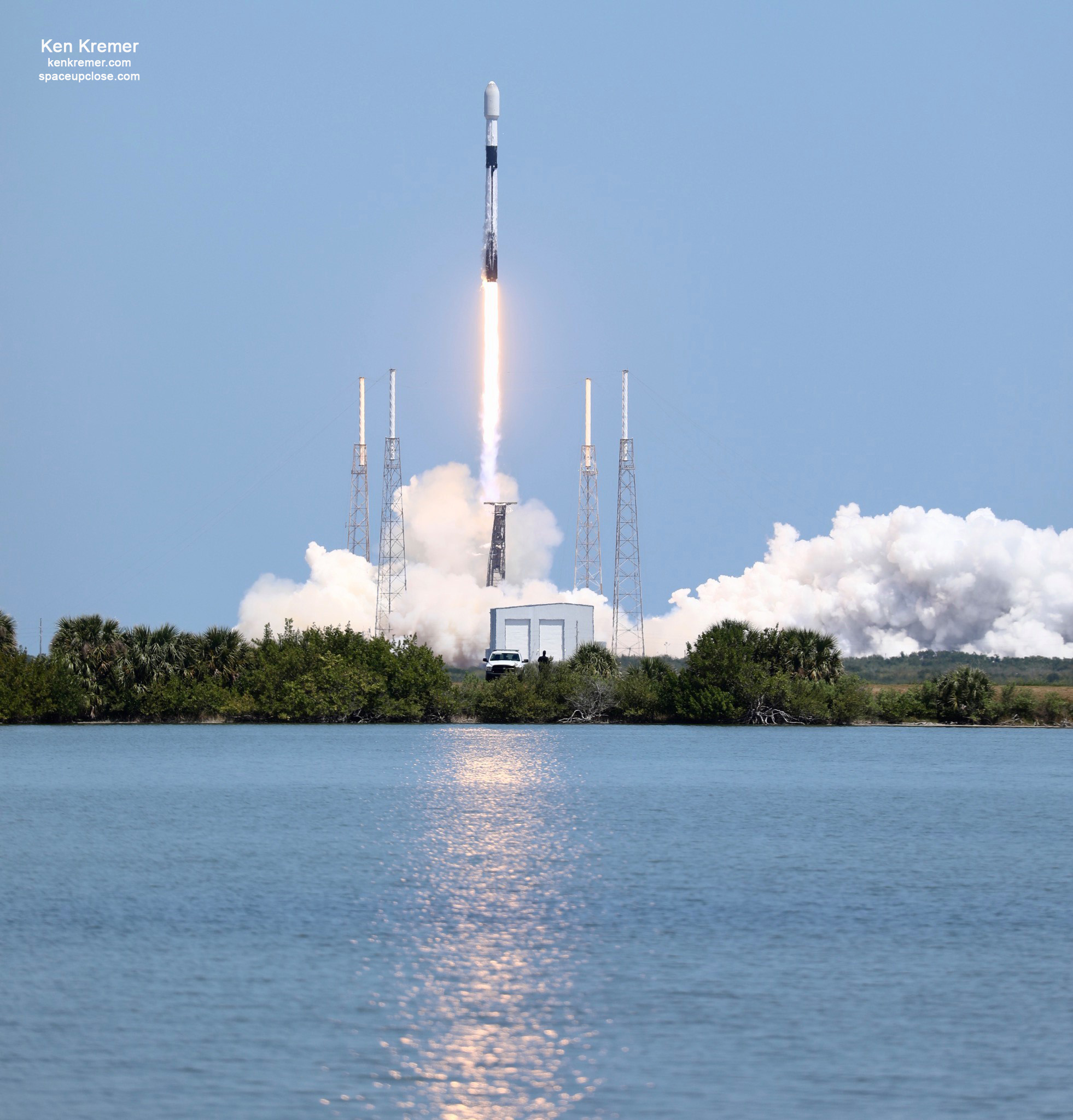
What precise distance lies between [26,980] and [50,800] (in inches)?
1281

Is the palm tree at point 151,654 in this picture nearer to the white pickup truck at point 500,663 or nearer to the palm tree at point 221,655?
the palm tree at point 221,655

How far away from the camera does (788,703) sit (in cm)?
10044

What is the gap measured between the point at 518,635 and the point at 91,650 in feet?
103

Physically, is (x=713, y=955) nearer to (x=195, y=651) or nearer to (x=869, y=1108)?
(x=869, y=1108)

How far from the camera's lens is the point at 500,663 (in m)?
111

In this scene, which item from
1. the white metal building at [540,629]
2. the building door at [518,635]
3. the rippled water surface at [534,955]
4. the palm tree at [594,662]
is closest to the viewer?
the rippled water surface at [534,955]

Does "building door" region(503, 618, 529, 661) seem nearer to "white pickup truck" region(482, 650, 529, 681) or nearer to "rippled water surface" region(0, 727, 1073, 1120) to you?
"white pickup truck" region(482, 650, 529, 681)

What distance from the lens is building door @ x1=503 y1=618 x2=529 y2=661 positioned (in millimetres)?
117312

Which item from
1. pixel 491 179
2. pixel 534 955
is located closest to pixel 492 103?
pixel 491 179

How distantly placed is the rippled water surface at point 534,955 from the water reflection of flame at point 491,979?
76mm

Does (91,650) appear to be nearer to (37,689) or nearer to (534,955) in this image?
(37,689)

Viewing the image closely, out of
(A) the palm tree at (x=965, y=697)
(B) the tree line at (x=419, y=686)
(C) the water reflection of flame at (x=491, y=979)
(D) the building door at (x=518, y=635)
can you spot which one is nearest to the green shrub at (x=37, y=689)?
(B) the tree line at (x=419, y=686)

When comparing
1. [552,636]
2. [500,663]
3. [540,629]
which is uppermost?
[540,629]

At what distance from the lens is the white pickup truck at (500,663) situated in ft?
363
